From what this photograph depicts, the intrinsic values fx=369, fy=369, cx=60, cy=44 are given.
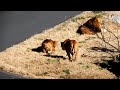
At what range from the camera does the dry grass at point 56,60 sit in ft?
28.4

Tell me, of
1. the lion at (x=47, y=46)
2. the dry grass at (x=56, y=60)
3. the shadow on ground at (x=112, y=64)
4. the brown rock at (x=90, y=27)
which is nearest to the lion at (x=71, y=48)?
the dry grass at (x=56, y=60)

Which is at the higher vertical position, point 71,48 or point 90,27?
point 90,27

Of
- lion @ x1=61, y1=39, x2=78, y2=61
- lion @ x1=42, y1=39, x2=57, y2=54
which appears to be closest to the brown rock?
lion @ x1=61, y1=39, x2=78, y2=61

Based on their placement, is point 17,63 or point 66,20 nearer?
point 17,63

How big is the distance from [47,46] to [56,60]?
457 mm

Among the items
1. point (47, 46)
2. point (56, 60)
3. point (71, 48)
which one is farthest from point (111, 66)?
point (47, 46)

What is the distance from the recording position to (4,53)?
9.30 m

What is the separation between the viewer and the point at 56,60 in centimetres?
909

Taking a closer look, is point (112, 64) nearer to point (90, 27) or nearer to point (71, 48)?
point (71, 48)

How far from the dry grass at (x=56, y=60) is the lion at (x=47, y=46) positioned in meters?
0.12

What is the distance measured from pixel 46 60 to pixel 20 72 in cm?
79

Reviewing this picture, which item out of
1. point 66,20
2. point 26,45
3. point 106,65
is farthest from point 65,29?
point 106,65
